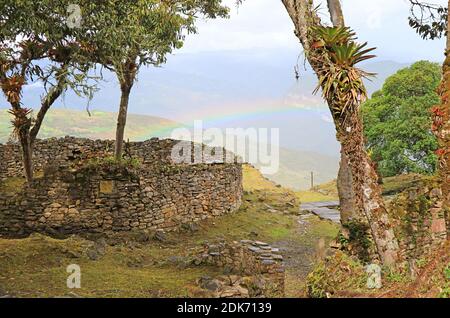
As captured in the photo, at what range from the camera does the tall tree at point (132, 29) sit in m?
13.3

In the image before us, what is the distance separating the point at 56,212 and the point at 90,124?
297ft

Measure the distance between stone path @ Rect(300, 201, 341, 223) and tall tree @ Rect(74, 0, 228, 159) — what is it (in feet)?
36.8

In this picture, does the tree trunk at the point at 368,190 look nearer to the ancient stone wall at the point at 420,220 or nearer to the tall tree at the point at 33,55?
the ancient stone wall at the point at 420,220

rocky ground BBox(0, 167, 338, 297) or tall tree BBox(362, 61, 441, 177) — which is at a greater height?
tall tree BBox(362, 61, 441, 177)

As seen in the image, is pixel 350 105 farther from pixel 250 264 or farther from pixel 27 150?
pixel 27 150

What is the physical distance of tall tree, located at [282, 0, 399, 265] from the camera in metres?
9.81

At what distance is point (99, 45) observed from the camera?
46.3ft

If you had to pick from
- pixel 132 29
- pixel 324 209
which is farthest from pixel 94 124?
pixel 132 29

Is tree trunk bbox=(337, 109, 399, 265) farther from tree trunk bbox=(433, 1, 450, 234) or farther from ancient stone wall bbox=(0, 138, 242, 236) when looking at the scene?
ancient stone wall bbox=(0, 138, 242, 236)

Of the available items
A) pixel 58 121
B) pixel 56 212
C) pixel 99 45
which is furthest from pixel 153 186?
pixel 58 121

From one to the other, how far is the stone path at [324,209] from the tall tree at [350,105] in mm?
14024

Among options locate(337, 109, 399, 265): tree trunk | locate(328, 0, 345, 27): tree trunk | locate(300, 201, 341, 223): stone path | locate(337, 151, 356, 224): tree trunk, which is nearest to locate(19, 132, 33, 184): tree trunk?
locate(337, 151, 356, 224): tree trunk

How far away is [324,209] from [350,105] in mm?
17681

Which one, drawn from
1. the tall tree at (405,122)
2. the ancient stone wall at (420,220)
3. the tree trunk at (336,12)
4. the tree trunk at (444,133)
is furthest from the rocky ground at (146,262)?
the tall tree at (405,122)
